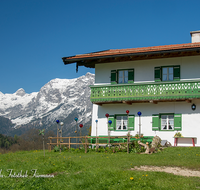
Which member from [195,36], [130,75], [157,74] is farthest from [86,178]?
[195,36]

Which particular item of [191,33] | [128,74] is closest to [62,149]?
[128,74]

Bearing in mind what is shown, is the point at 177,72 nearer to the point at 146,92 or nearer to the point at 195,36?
the point at 146,92

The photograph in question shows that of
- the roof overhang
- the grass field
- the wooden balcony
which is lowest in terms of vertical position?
the grass field

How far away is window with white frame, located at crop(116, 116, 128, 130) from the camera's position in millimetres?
24678

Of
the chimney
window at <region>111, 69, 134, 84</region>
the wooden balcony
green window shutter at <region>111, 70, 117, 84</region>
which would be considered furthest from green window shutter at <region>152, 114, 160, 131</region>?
the chimney

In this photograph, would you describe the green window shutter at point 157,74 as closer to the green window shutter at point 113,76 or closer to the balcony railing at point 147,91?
the balcony railing at point 147,91

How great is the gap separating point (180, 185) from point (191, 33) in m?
20.7

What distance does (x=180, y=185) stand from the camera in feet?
30.4

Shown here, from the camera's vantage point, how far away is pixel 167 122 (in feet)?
76.7

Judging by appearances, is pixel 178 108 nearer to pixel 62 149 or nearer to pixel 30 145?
pixel 62 149

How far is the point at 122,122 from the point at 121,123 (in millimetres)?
121

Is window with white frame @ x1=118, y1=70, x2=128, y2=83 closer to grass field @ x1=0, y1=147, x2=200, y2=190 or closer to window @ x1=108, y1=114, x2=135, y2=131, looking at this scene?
window @ x1=108, y1=114, x2=135, y2=131

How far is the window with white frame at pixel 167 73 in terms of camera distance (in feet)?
77.4

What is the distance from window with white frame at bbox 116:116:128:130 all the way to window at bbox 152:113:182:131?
2403 millimetres
